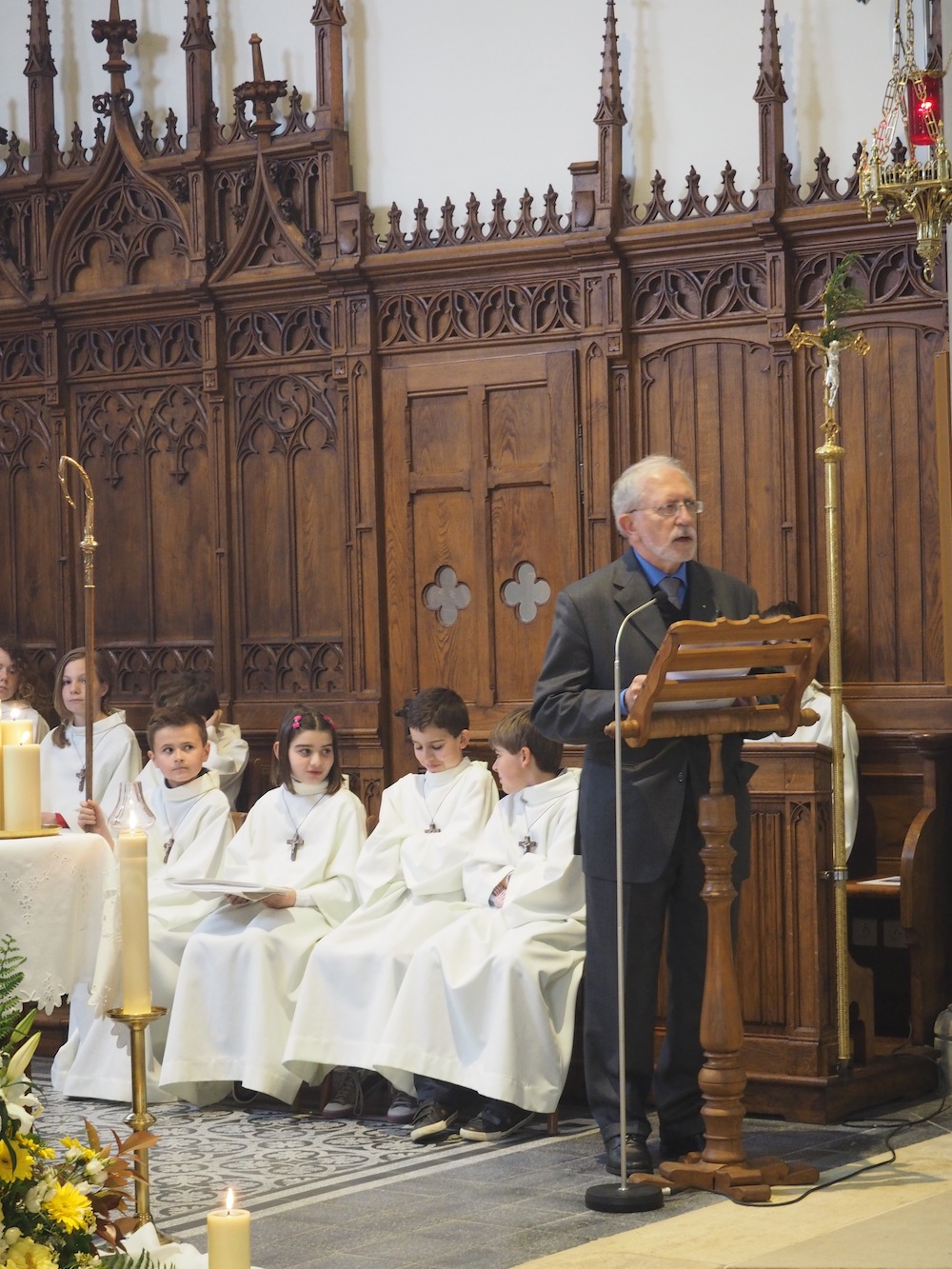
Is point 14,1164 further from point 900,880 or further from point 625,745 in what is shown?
point 900,880

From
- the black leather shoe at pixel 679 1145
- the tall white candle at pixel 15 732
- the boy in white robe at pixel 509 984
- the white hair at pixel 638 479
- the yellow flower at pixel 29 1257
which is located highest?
the white hair at pixel 638 479

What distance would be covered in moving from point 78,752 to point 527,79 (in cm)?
363

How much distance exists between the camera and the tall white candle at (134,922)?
251 cm

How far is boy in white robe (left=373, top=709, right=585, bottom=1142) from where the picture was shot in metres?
5.88

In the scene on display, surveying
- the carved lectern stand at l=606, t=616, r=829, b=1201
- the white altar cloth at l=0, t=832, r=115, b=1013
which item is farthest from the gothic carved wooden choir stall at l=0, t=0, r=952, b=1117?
the white altar cloth at l=0, t=832, r=115, b=1013

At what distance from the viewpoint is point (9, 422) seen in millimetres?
9555

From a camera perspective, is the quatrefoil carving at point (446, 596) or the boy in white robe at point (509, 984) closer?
the boy in white robe at point (509, 984)

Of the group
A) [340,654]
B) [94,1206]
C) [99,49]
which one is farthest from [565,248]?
[94,1206]

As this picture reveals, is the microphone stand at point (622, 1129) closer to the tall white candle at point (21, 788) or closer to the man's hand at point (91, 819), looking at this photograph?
the tall white candle at point (21, 788)

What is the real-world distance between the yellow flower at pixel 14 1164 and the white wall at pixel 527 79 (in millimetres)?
6569

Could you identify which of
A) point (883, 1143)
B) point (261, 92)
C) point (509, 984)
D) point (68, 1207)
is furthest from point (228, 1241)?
point (261, 92)

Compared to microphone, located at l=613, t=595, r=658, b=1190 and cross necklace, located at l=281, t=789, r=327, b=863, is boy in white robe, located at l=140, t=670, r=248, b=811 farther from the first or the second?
microphone, located at l=613, t=595, r=658, b=1190

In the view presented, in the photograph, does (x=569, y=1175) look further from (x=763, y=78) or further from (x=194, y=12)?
(x=194, y=12)

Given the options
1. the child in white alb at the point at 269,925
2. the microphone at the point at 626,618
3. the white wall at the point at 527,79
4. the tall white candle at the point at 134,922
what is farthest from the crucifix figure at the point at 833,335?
the tall white candle at the point at 134,922
